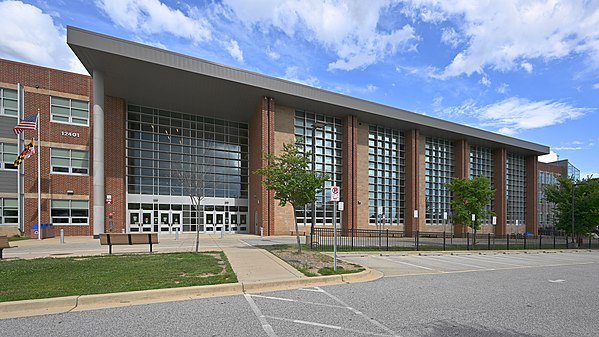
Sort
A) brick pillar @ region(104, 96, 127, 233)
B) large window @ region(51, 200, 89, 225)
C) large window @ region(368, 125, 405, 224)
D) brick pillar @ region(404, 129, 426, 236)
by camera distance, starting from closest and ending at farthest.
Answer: large window @ region(51, 200, 89, 225), brick pillar @ region(104, 96, 127, 233), large window @ region(368, 125, 405, 224), brick pillar @ region(404, 129, 426, 236)

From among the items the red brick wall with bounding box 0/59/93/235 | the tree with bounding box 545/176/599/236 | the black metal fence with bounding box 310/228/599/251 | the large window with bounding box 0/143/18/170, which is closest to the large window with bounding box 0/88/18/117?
the red brick wall with bounding box 0/59/93/235

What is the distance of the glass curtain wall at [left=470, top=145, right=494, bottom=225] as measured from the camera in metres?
49.9

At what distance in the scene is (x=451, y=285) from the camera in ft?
30.9

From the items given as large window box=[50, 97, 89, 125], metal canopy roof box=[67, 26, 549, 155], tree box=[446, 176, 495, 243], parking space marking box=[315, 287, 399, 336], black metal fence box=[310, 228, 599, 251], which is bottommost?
black metal fence box=[310, 228, 599, 251]

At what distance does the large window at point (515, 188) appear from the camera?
178 feet

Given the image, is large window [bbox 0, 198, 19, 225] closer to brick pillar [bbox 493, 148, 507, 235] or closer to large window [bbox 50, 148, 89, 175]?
large window [bbox 50, 148, 89, 175]

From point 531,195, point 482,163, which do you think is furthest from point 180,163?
point 531,195

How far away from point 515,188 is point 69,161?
6083cm

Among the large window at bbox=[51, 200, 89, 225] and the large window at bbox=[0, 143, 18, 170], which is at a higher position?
the large window at bbox=[0, 143, 18, 170]

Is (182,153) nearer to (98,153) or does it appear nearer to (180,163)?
(180,163)

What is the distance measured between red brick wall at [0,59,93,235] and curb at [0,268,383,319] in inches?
1064

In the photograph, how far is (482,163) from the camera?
167 ft

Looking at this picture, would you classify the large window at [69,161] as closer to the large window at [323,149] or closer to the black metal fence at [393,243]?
the large window at [323,149]

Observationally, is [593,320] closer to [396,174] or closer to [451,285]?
[451,285]
